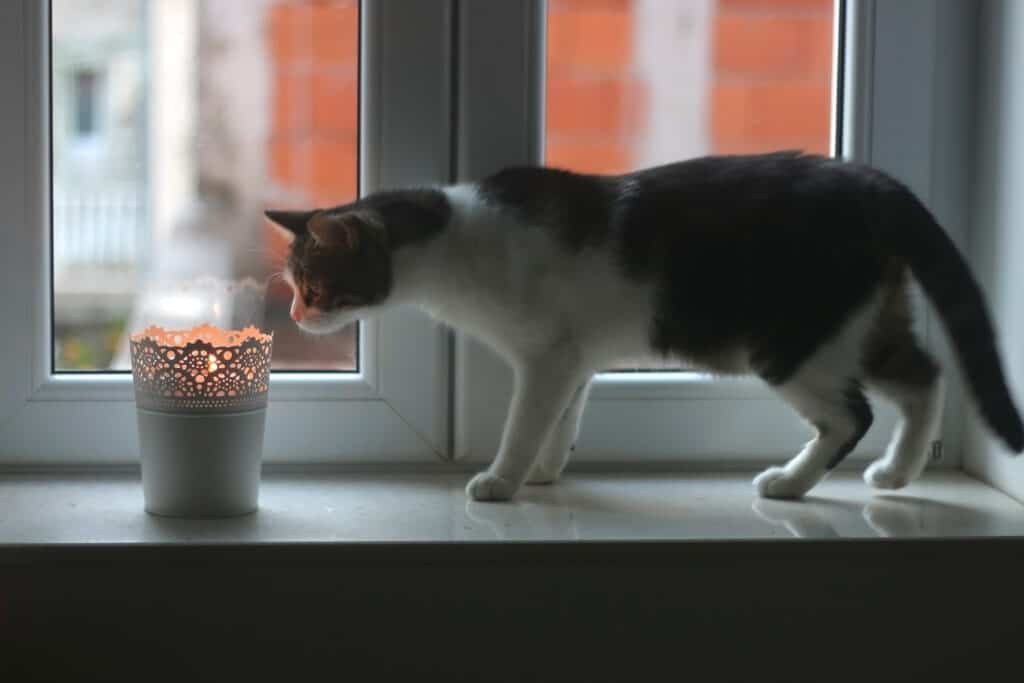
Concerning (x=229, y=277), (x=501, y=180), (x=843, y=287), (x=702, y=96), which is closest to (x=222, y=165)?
(x=229, y=277)

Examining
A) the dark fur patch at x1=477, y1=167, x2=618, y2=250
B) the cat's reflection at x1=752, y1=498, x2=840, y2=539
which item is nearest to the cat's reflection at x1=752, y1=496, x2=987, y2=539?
the cat's reflection at x1=752, y1=498, x2=840, y2=539

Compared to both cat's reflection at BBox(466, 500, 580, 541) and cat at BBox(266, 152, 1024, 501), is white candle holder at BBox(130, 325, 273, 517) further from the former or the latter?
cat's reflection at BBox(466, 500, 580, 541)

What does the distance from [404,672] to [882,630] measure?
0.51 meters

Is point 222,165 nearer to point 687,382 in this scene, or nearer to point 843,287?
point 687,382

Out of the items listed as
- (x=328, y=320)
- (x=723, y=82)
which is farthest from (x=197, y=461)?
(x=723, y=82)

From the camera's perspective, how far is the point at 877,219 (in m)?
1.43

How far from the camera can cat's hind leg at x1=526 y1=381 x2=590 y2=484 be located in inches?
62.5

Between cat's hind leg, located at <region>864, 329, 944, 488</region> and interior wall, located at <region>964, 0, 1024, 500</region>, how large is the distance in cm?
8

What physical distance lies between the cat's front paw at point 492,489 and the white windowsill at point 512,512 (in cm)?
2

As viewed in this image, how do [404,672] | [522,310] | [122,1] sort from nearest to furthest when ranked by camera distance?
[404,672] → [522,310] → [122,1]

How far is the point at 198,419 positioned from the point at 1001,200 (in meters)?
0.98

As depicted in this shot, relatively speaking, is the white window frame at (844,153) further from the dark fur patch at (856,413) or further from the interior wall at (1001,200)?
the dark fur patch at (856,413)

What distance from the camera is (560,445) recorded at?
5.22 feet

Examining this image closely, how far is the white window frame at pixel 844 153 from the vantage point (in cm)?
160
